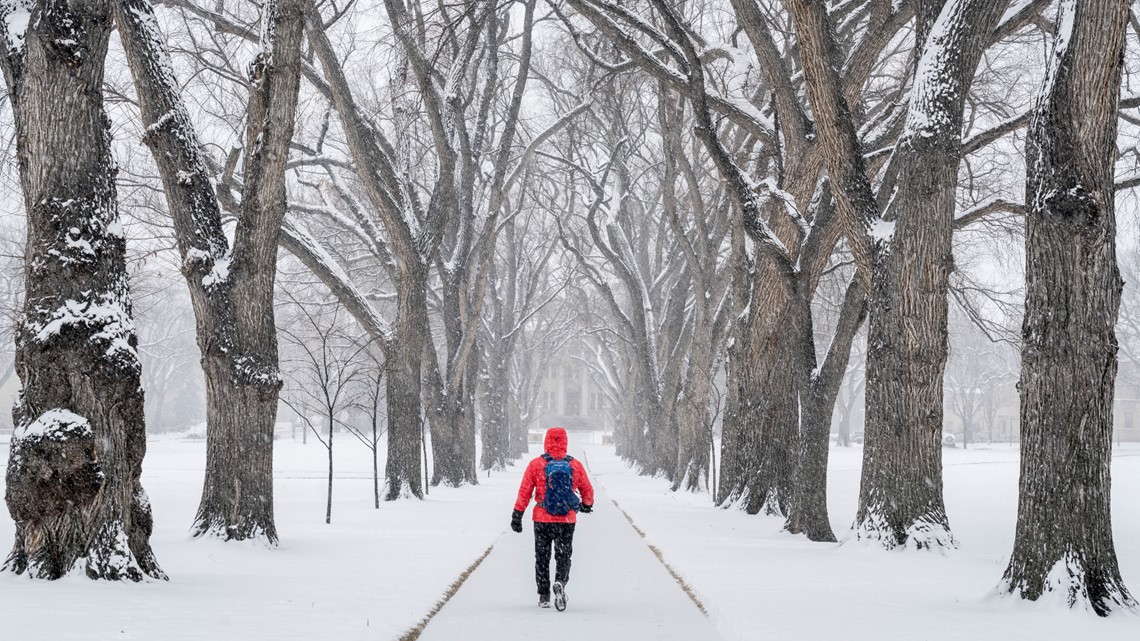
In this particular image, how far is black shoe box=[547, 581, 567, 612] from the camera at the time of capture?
7.93 metres

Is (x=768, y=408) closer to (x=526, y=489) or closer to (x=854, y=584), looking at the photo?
(x=854, y=584)

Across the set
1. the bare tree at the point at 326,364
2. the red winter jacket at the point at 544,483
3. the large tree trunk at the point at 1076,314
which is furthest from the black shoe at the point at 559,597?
the bare tree at the point at 326,364

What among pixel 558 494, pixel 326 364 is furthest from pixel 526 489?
pixel 326 364

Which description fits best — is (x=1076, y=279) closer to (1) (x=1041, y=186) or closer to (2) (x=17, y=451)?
(1) (x=1041, y=186)

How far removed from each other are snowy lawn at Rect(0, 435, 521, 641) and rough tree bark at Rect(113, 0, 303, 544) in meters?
0.65

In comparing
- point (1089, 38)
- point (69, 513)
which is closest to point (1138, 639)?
point (1089, 38)

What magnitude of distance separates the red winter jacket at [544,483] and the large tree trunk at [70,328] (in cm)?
302

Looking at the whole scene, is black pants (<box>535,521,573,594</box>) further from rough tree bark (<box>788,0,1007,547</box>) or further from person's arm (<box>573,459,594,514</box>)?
rough tree bark (<box>788,0,1007,547</box>)

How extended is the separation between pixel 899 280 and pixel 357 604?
6.23 m

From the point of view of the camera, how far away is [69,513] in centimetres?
726

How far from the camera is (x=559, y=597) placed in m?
7.95

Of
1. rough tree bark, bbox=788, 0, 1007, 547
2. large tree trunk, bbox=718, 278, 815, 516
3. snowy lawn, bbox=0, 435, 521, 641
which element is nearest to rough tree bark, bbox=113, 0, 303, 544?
snowy lawn, bbox=0, 435, 521, 641

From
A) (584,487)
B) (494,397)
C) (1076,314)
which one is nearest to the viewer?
(1076,314)

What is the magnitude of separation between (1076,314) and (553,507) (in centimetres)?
421
